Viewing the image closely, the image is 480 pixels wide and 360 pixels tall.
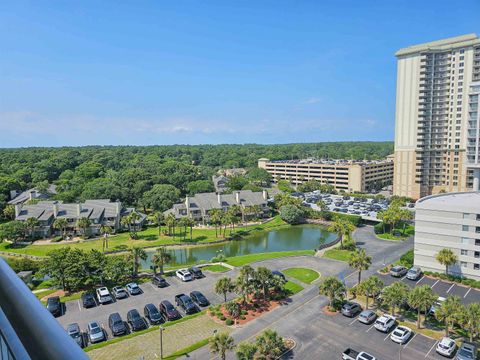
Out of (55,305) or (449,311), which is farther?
(55,305)

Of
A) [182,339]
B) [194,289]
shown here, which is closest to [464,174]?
[194,289]

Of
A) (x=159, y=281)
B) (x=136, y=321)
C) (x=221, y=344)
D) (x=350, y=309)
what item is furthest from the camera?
(x=159, y=281)

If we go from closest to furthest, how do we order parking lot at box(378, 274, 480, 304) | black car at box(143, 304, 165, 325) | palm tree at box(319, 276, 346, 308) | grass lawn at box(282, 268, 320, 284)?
black car at box(143, 304, 165, 325)
palm tree at box(319, 276, 346, 308)
parking lot at box(378, 274, 480, 304)
grass lawn at box(282, 268, 320, 284)

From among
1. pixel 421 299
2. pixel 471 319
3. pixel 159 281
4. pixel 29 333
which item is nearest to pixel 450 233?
pixel 421 299

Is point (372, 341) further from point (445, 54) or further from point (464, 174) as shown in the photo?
point (445, 54)

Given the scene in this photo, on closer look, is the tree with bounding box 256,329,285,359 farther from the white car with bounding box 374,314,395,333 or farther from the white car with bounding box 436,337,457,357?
the white car with bounding box 436,337,457,357

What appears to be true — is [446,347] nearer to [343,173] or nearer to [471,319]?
[471,319]

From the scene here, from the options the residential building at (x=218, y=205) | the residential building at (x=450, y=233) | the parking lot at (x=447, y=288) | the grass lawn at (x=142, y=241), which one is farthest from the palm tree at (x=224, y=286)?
the residential building at (x=218, y=205)

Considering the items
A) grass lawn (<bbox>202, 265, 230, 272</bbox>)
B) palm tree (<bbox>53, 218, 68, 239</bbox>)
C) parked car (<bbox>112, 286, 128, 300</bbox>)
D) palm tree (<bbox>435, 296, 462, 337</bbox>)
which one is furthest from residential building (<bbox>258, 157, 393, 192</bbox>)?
parked car (<bbox>112, 286, 128, 300</bbox>)
